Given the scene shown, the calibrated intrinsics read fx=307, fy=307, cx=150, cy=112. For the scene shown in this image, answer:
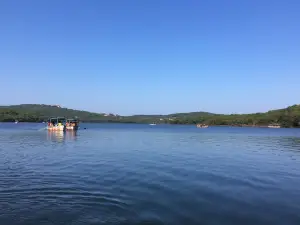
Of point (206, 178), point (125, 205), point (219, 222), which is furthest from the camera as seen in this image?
point (206, 178)

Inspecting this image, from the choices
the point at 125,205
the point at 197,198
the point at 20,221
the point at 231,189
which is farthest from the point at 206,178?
the point at 20,221

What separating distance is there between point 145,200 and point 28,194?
6.83 metres

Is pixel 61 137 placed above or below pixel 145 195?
above

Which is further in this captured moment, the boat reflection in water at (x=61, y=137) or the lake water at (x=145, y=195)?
the boat reflection in water at (x=61, y=137)

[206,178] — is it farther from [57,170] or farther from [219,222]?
[57,170]

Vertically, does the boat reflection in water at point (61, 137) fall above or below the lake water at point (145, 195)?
above

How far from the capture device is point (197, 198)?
715 inches

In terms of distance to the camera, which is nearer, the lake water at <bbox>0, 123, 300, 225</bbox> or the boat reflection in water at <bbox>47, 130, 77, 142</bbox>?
the lake water at <bbox>0, 123, 300, 225</bbox>

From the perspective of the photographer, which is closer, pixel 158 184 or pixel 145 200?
pixel 145 200

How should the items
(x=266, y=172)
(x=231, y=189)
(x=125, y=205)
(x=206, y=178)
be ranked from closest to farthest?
(x=125, y=205)
(x=231, y=189)
(x=206, y=178)
(x=266, y=172)

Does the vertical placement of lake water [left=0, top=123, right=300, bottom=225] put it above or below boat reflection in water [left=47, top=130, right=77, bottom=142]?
below

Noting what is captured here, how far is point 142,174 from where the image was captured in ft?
84.1

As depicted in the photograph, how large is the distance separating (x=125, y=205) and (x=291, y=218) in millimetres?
8263

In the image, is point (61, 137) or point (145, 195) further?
point (61, 137)
